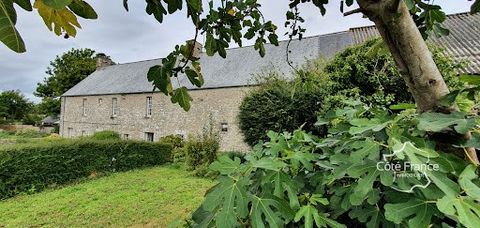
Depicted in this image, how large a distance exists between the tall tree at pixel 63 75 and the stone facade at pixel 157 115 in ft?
42.8

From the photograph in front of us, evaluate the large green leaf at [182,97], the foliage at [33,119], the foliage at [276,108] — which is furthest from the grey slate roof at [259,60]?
the foliage at [33,119]

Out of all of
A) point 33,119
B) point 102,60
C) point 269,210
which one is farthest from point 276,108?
point 33,119

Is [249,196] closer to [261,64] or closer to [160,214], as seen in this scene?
[160,214]

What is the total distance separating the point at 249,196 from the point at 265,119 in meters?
10.9

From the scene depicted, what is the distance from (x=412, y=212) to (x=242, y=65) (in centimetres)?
2044

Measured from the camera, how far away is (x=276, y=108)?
11688 mm

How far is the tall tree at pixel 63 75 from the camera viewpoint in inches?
1604

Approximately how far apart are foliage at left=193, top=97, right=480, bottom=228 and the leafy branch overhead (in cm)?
43

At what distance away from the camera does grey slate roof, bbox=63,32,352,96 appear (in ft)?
62.3

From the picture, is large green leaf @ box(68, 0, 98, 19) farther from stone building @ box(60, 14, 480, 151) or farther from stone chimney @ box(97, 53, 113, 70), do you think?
stone chimney @ box(97, 53, 113, 70)

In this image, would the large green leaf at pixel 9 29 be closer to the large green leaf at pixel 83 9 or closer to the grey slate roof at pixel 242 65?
the large green leaf at pixel 83 9

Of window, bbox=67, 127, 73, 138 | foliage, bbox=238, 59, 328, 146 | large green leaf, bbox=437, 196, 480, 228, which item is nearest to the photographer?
large green leaf, bbox=437, 196, 480, 228

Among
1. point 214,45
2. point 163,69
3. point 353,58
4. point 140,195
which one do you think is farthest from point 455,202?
point 353,58
